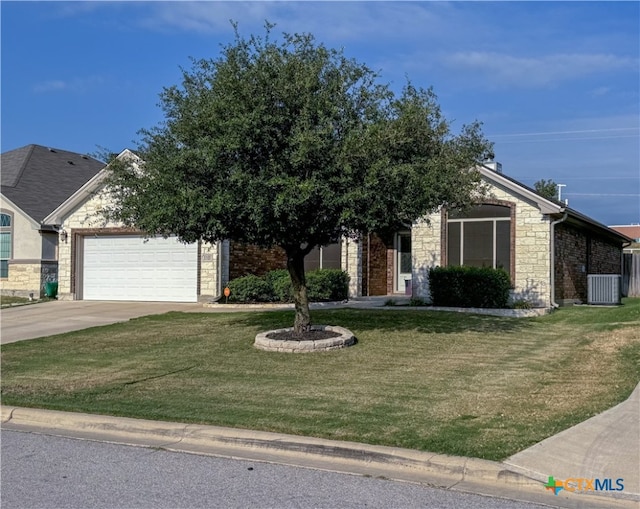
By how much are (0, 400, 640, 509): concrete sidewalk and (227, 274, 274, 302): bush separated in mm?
11626

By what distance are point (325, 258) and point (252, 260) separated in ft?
8.21

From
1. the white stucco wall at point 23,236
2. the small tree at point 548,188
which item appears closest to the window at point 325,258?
the white stucco wall at point 23,236

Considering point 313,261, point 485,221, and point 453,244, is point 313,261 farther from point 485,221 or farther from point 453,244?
point 485,221

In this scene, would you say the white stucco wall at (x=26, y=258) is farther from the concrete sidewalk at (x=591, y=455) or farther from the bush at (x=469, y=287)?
the concrete sidewalk at (x=591, y=455)

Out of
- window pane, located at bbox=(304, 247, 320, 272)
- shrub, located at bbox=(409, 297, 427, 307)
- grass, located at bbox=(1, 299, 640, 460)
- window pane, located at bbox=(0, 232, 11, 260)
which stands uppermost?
window pane, located at bbox=(0, 232, 11, 260)

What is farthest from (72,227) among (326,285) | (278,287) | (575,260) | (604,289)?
(604,289)

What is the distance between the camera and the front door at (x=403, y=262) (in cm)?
2295

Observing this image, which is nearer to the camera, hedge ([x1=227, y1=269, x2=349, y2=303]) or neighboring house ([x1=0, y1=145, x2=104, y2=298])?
hedge ([x1=227, y1=269, x2=349, y2=303])

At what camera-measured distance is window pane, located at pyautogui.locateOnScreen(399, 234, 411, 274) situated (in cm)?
2297

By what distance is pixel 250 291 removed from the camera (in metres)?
20.0

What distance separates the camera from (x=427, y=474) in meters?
5.88

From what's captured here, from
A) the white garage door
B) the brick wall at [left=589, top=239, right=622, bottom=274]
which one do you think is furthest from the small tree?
the white garage door

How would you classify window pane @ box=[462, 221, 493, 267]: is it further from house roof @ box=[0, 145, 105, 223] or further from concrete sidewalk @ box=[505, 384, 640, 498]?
house roof @ box=[0, 145, 105, 223]

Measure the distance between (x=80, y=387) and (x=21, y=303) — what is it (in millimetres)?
14695
